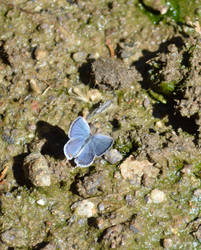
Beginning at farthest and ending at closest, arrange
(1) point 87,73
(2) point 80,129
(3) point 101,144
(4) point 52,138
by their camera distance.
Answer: (1) point 87,73 → (4) point 52,138 → (2) point 80,129 → (3) point 101,144

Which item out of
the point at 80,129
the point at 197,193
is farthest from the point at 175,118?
the point at 80,129

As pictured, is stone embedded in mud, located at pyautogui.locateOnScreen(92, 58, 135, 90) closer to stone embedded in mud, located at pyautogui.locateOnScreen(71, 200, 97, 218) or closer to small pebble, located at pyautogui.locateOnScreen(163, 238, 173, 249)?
stone embedded in mud, located at pyautogui.locateOnScreen(71, 200, 97, 218)

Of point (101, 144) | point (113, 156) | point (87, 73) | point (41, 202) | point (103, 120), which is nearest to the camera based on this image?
point (101, 144)

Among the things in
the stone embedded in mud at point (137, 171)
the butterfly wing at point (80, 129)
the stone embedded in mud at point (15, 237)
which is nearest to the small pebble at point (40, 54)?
the butterfly wing at point (80, 129)

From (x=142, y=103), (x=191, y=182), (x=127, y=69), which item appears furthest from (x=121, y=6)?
(x=191, y=182)

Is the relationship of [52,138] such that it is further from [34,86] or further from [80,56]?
[80,56]

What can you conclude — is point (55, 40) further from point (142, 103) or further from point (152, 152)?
point (152, 152)
